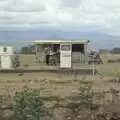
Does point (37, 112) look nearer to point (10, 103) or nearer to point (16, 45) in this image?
point (10, 103)

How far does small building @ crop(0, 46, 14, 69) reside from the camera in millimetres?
35188

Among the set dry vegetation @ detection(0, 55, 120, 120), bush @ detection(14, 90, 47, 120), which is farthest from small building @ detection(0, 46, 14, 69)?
bush @ detection(14, 90, 47, 120)

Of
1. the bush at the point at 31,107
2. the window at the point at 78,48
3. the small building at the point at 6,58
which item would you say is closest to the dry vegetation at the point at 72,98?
the bush at the point at 31,107

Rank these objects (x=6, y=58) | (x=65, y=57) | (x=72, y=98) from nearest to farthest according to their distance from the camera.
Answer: (x=72, y=98) → (x=65, y=57) → (x=6, y=58)

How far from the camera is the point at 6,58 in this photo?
35.2m

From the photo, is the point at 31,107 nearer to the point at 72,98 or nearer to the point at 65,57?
the point at 72,98

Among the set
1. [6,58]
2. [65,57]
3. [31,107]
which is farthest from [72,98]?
[6,58]

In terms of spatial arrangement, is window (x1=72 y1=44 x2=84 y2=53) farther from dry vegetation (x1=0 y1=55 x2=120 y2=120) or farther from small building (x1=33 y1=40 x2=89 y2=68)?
dry vegetation (x1=0 y1=55 x2=120 y2=120)

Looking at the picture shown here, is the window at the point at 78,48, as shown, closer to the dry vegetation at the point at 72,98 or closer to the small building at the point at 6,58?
the small building at the point at 6,58

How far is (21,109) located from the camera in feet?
50.0

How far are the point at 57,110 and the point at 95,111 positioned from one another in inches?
54.1

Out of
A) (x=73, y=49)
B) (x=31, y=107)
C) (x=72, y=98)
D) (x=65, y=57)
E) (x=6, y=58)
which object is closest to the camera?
(x=31, y=107)

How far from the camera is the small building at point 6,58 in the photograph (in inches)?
1385

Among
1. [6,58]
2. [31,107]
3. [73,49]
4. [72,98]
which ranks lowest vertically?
[72,98]
